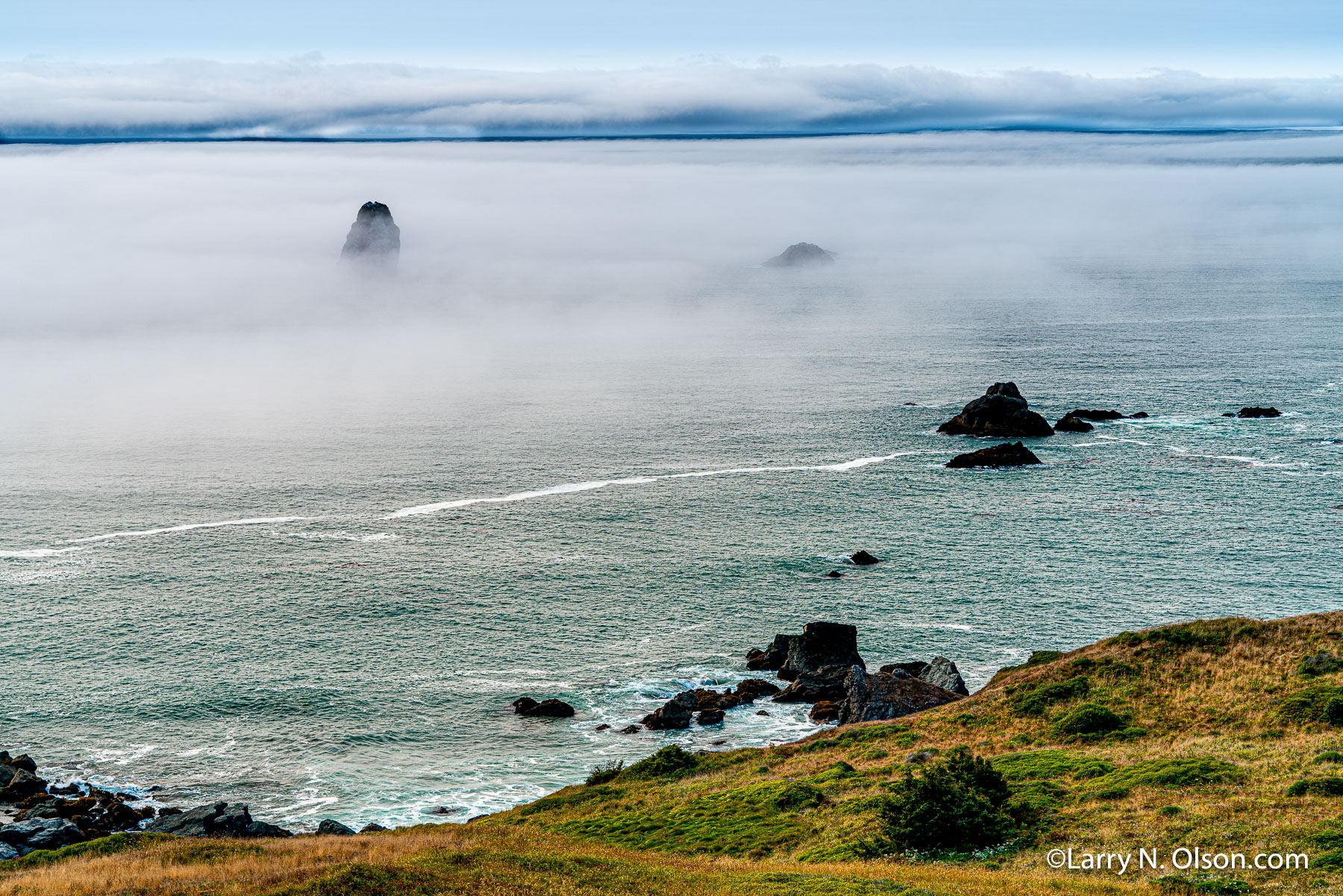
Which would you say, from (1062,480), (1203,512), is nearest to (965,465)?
(1062,480)

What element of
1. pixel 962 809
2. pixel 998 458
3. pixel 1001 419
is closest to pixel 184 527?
pixel 998 458

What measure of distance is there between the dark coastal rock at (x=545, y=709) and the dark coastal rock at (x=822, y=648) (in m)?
17.2

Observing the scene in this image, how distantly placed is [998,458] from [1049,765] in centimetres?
9791

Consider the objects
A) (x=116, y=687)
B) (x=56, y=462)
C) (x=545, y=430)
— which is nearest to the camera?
(x=116, y=687)

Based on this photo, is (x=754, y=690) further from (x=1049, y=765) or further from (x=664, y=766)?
(x=1049, y=765)

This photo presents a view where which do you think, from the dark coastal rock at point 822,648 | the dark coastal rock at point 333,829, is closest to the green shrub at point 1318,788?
the dark coastal rock at point 822,648

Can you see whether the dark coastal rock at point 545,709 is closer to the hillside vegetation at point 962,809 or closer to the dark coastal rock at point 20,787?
the hillside vegetation at point 962,809

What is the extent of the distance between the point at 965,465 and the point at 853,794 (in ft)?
322

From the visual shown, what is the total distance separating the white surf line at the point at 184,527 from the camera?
120062 mm

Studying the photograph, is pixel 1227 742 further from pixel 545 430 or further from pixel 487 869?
pixel 545 430

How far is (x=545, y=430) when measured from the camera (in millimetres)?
177250

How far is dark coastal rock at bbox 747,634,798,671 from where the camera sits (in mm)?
87875

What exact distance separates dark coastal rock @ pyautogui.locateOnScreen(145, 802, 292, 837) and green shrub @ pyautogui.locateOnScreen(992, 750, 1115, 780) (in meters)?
39.2

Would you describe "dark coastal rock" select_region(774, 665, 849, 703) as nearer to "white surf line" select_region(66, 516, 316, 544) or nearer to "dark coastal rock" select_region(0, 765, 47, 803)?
"dark coastal rock" select_region(0, 765, 47, 803)
